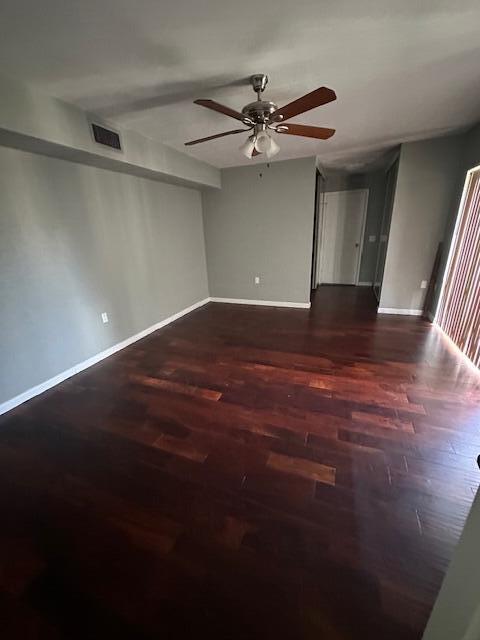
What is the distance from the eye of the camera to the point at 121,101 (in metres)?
2.09

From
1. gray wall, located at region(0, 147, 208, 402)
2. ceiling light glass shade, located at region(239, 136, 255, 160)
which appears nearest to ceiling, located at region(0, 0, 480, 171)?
ceiling light glass shade, located at region(239, 136, 255, 160)

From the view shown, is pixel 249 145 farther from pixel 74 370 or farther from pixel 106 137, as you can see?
pixel 74 370

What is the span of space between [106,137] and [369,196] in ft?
16.7

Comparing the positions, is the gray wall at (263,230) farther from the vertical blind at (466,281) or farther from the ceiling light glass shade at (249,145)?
the ceiling light glass shade at (249,145)

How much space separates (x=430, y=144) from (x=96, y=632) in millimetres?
5048

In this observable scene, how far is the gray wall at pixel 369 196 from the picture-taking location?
5.39 metres

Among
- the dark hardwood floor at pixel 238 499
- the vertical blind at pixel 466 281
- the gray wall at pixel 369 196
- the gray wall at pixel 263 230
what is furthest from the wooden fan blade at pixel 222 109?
the gray wall at pixel 369 196

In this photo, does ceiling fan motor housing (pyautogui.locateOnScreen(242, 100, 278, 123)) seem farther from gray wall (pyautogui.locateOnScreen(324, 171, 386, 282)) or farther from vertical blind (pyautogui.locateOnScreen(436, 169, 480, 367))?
gray wall (pyautogui.locateOnScreen(324, 171, 386, 282))

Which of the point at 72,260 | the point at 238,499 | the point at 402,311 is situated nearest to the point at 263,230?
the point at 402,311

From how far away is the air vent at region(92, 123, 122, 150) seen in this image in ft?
7.55

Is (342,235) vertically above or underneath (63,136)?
underneath

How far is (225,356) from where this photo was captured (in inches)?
117

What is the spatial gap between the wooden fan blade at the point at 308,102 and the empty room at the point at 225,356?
21mm

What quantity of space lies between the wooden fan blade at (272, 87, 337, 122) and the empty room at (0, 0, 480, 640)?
2cm
